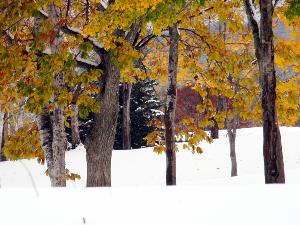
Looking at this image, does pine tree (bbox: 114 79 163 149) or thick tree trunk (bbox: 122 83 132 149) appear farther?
pine tree (bbox: 114 79 163 149)

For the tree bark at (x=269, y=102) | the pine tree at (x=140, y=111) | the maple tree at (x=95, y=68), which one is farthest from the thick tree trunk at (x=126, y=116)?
the tree bark at (x=269, y=102)

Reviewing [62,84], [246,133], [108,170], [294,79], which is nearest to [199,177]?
[294,79]

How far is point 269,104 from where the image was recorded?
21.5ft

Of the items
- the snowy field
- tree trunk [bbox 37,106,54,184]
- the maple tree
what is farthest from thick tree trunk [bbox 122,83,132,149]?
the snowy field

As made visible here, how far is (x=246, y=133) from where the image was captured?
78.6ft

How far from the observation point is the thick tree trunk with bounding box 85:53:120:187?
27.5 feet

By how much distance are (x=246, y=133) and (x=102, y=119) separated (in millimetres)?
17002

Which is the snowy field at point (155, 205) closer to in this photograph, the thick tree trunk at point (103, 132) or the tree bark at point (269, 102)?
the tree bark at point (269, 102)

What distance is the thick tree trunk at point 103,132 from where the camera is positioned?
8391mm

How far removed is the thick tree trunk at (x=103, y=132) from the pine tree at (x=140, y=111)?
57.0ft

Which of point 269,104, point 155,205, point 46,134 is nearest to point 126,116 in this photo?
point 46,134

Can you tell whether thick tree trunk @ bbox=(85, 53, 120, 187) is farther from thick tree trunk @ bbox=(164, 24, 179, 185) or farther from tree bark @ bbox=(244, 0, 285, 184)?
tree bark @ bbox=(244, 0, 285, 184)

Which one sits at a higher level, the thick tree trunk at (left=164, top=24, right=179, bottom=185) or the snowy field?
the thick tree trunk at (left=164, top=24, right=179, bottom=185)

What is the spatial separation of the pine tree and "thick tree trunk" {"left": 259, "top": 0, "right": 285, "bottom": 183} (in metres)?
19.2
